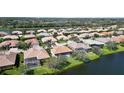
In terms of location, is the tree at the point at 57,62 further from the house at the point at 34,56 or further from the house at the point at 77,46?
the house at the point at 77,46

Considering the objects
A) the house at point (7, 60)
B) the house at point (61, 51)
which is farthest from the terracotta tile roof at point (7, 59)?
the house at point (61, 51)

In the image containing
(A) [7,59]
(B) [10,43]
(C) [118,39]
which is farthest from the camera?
(C) [118,39]

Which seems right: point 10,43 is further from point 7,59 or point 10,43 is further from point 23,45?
point 7,59

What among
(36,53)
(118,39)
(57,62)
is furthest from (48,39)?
(118,39)

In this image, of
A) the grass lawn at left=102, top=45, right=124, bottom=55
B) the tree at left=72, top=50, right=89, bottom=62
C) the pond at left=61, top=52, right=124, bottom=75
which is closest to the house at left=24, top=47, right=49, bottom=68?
the pond at left=61, top=52, right=124, bottom=75
